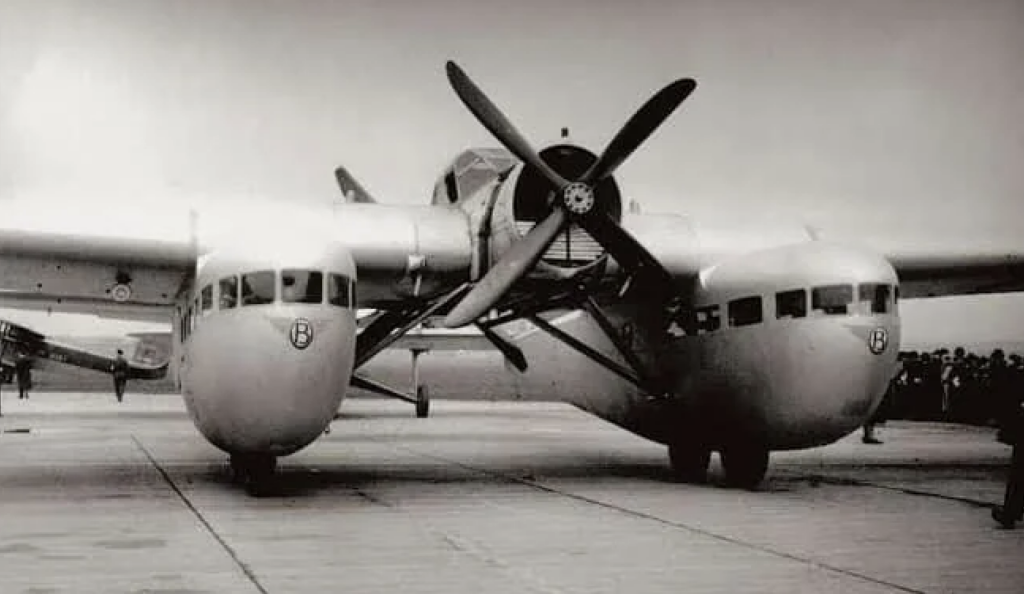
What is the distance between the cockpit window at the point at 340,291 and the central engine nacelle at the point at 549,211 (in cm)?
279

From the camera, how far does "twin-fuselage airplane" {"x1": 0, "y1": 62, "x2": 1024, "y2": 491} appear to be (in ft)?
49.8

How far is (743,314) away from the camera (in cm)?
1738

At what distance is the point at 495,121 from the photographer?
→ 17219 mm

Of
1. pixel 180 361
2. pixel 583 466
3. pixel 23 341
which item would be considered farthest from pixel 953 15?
pixel 23 341

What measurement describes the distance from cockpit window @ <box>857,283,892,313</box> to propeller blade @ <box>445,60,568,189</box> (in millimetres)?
4154

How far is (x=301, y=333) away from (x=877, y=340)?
24.0ft

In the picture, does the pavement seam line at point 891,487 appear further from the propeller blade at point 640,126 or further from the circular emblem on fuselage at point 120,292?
the circular emblem on fuselage at point 120,292

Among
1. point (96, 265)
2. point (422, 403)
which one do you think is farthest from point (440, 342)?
point (96, 265)

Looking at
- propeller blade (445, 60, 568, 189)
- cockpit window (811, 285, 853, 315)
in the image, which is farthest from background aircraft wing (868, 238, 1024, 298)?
propeller blade (445, 60, 568, 189)

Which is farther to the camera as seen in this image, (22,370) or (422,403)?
(22,370)

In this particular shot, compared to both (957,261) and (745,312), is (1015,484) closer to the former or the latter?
(745,312)

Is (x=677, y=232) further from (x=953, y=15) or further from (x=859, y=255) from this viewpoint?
A: (x=953, y=15)

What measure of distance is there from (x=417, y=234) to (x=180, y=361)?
387 centimetres

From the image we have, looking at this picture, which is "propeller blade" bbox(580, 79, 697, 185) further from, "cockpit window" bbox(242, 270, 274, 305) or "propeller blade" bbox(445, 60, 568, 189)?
"cockpit window" bbox(242, 270, 274, 305)
